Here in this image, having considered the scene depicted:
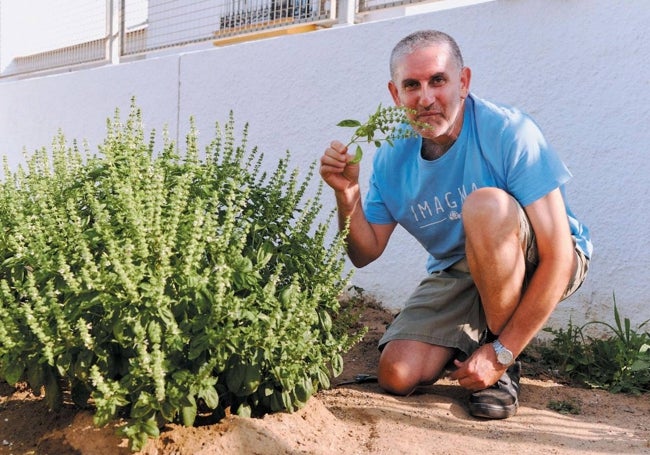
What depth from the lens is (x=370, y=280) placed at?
194 inches

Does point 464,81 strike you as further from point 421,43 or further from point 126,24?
point 126,24

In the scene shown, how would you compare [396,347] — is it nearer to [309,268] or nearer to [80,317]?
[309,268]

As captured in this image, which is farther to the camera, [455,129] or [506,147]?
[455,129]

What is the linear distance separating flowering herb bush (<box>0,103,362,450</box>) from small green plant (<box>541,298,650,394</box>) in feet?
4.35

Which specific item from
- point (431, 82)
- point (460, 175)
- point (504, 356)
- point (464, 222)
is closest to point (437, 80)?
point (431, 82)

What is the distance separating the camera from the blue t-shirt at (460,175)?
9.96 feet

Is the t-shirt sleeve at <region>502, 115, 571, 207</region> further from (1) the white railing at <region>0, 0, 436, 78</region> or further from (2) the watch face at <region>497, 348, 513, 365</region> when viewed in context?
(1) the white railing at <region>0, 0, 436, 78</region>

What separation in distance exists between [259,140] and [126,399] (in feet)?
11.7

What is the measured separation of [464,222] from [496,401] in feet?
2.37

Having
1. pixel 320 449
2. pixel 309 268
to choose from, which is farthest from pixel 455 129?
pixel 320 449

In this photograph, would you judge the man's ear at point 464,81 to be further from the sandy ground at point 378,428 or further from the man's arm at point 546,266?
the sandy ground at point 378,428

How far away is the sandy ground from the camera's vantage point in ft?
7.97

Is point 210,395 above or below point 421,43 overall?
below

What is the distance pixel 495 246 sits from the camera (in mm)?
2947
